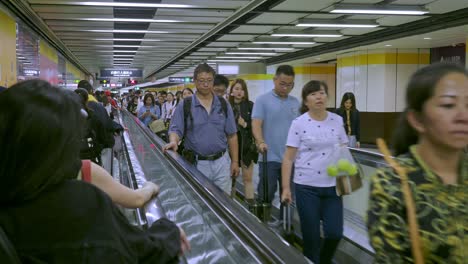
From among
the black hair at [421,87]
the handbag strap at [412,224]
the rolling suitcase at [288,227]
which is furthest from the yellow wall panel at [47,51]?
the handbag strap at [412,224]

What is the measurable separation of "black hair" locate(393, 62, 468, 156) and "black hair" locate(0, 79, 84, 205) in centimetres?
102

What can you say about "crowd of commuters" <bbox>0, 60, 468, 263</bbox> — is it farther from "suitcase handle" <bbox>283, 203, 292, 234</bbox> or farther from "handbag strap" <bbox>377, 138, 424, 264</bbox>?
"suitcase handle" <bbox>283, 203, 292, 234</bbox>

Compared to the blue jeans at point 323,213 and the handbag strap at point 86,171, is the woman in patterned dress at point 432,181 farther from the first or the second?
the blue jeans at point 323,213

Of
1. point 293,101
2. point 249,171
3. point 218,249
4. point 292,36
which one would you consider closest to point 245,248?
point 218,249

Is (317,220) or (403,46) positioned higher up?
(403,46)

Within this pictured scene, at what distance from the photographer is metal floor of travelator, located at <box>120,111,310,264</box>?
7.30ft

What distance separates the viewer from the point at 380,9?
11391 mm

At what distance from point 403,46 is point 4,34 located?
12.2m

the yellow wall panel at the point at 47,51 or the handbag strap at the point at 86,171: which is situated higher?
the yellow wall panel at the point at 47,51

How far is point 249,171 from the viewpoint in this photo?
21.9 ft

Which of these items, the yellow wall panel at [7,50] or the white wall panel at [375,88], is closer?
the yellow wall panel at [7,50]

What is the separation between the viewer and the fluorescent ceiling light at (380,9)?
1123 cm

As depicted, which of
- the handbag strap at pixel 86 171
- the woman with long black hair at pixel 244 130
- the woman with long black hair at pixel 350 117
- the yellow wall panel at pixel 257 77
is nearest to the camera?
the handbag strap at pixel 86 171

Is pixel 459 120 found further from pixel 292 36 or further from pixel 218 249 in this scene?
pixel 292 36
